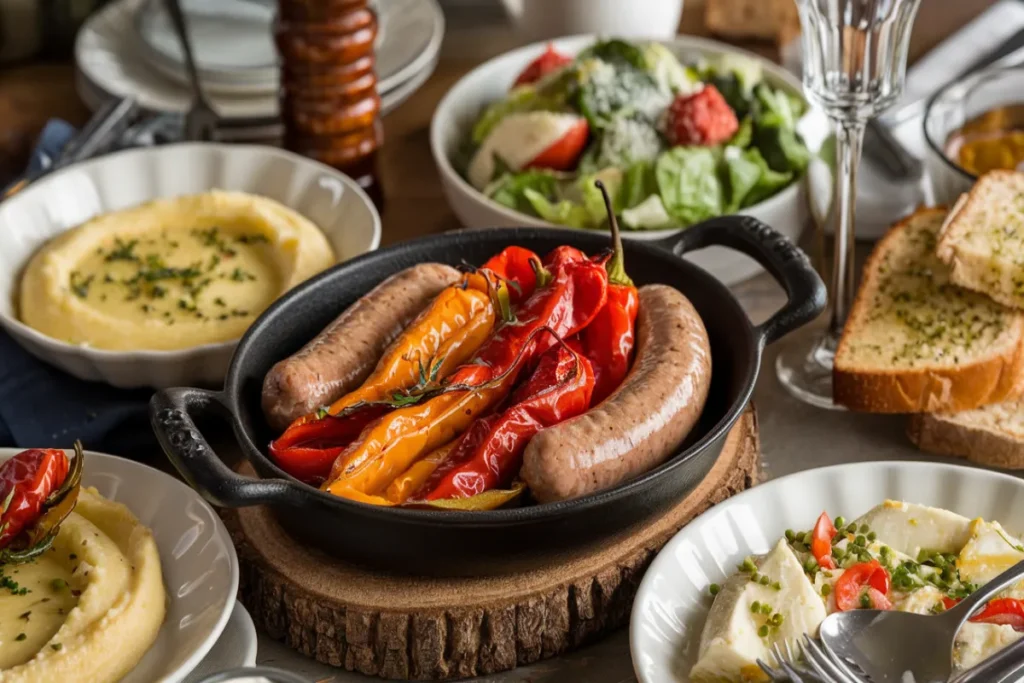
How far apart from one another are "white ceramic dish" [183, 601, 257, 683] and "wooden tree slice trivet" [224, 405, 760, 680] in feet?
0.25

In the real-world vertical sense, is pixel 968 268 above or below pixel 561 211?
above

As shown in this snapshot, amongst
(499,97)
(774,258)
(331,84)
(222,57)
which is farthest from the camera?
(222,57)

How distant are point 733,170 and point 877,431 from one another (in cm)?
89

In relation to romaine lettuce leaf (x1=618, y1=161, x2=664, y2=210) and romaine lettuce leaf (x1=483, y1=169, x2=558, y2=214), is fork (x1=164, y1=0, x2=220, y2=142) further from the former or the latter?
romaine lettuce leaf (x1=618, y1=161, x2=664, y2=210)

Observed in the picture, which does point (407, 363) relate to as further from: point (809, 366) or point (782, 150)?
point (782, 150)

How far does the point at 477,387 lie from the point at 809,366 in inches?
45.0

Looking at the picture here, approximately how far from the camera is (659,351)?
233 cm

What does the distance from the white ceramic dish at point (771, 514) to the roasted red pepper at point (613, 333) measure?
36 centimetres

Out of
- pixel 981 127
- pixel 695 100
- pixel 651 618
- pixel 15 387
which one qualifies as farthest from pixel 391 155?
pixel 651 618

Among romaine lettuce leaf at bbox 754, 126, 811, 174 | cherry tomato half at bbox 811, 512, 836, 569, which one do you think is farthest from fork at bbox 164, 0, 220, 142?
cherry tomato half at bbox 811, 512, 836, 569

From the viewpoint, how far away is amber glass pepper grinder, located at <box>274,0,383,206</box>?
11.1 ft

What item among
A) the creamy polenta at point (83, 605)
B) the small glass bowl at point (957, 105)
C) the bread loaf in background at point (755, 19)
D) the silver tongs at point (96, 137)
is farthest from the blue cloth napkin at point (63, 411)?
the bread loaf in background at point (755, 19)

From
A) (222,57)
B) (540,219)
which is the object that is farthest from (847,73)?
(222,57)

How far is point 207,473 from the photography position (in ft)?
6.68
